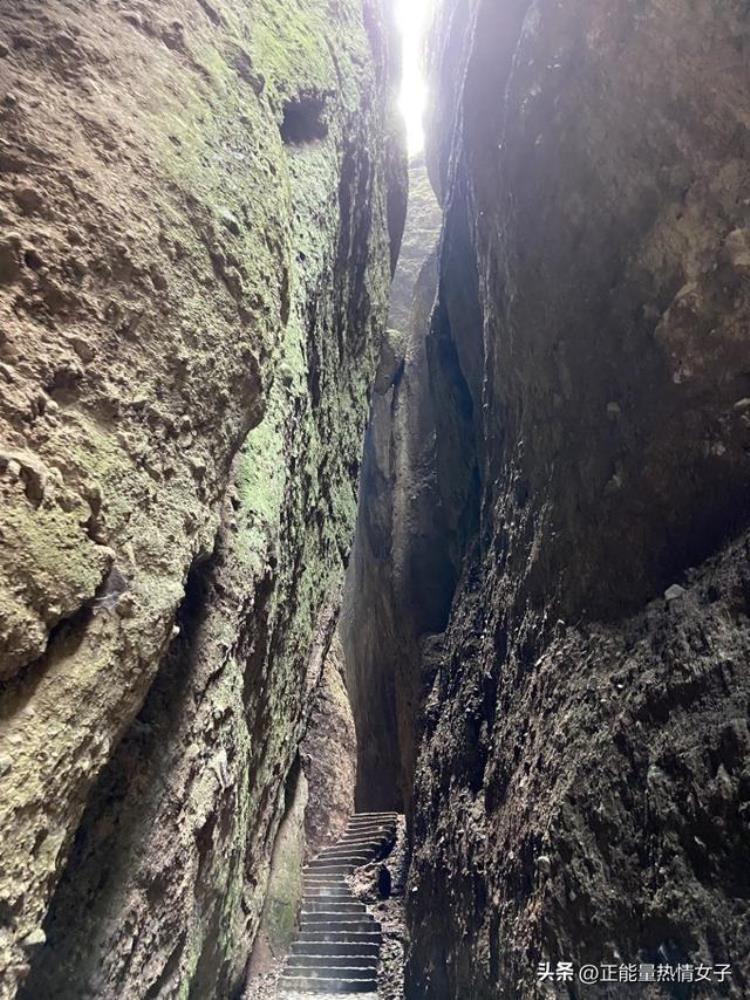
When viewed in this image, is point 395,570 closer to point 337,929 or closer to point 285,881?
point 285,881

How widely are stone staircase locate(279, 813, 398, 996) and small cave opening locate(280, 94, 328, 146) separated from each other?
728 cm

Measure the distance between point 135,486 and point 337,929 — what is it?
291 inches

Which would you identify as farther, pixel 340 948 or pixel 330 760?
pixel 330 760

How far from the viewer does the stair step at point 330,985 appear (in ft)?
22.4

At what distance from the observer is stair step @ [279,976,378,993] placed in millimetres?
6816

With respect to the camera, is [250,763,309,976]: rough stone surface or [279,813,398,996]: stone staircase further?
[279,813,398,996]: stone staircase

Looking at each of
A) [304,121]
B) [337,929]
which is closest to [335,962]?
[337,929]

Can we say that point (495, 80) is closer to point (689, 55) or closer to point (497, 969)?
point (689, 55)

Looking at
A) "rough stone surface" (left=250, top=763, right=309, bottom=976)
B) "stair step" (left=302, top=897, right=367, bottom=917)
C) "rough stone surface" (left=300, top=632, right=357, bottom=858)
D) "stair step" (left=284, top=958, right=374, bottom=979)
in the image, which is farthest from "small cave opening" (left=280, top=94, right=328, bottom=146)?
"rough stone surface" (left=300, top=632, right=357, bottom=858)

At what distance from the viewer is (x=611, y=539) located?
12.2 ft

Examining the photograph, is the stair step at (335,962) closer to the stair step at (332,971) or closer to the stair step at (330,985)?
the stair step at (332,971)

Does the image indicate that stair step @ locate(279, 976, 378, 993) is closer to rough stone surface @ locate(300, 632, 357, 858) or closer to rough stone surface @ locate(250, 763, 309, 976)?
rough stone surface @ locate(250, 763, 309, 976)

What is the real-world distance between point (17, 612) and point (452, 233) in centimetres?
927

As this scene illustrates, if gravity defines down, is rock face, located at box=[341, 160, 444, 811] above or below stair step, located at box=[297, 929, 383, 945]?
above
